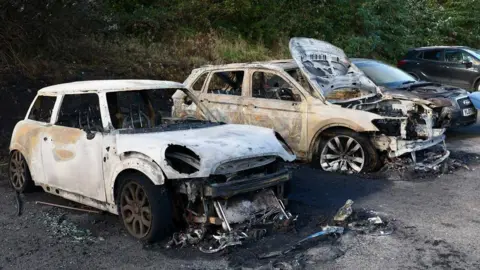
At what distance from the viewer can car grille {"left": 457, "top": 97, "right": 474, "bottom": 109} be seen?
10184mm

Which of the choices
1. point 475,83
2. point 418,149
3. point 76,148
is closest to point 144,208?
point 76,148

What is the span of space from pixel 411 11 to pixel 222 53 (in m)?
11.7

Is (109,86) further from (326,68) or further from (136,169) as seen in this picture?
(326,68)

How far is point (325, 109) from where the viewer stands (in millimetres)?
7871

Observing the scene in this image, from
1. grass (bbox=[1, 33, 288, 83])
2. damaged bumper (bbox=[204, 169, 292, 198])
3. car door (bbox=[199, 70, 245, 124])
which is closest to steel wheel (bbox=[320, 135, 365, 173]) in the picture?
car door (bbox=[199, 70, 245, 124])

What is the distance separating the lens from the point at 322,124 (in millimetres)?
7871

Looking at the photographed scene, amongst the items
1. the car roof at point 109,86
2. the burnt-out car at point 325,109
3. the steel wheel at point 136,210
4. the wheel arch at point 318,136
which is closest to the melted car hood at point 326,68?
the burnt-out car at point 325,109

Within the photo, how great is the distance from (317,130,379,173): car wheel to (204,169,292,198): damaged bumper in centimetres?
241

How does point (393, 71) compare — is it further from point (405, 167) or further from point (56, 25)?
point (56, 25)

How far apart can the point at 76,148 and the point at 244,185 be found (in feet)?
6.70

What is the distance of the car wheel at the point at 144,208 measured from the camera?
199 inches

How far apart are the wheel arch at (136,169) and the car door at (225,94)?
344 cm

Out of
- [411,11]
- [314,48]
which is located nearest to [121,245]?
[314,48]

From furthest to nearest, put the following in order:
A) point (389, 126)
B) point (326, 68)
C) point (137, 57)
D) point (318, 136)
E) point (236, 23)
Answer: point (236, 23) → point (137, 57) → point (326, 68) → point (318, 136) → point (389, 126)
